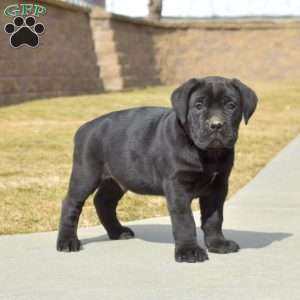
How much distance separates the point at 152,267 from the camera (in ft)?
19.3

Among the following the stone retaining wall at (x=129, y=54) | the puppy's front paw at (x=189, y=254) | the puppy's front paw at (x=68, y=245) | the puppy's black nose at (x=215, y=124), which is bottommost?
the stone retaining wall at (x=129, y=54)

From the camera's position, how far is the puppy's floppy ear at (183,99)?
19.9ft

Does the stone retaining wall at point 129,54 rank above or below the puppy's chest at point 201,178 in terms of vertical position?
below

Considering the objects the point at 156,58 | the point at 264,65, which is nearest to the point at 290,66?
the point at 264,65

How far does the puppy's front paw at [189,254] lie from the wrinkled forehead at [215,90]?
1.05m

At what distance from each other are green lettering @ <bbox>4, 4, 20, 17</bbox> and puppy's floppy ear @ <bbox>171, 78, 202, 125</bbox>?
19117 millimetres

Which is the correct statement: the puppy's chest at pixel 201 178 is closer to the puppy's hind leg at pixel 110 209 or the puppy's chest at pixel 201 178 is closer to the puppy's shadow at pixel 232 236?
the puppy's shadow at pixel 232 236

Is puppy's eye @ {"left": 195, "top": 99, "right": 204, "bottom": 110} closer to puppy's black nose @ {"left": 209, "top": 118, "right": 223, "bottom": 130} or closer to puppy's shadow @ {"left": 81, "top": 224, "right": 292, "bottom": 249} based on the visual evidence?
puppy's black nose @ {"left": 209, "top": 118, "right": 223, "bottom": 130}

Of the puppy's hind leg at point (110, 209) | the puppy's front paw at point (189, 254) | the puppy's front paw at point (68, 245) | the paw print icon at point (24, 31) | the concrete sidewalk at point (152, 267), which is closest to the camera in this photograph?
the concrete sidewalk at point (152, 267)

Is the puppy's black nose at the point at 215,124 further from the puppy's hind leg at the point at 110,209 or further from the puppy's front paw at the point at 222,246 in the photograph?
the puppy's hind leg at the point at 110,209

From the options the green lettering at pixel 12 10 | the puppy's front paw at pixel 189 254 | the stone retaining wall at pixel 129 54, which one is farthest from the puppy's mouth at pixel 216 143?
the green lettering at pixel 12 10

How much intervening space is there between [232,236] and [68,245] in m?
1.45

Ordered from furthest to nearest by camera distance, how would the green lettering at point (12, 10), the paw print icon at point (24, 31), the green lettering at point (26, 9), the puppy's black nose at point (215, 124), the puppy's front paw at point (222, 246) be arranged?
the green lettering at point (26, 9) → the paw print icon at point (24, 31) → the green lettering at point (12, 10) → the puppy's front paw at point (222, 246) → the puppy's black nose at point (215, 124)

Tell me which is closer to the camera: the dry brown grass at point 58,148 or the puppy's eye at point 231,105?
the puppy's eye at point 231,105
